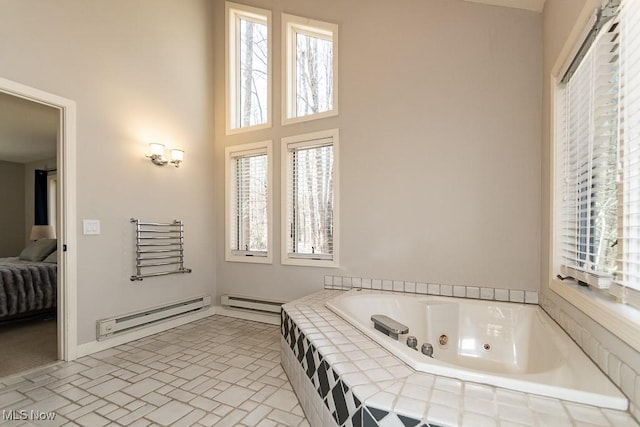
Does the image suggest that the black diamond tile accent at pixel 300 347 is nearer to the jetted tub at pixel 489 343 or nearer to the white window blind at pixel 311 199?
the jetted tub at pixel 489 343

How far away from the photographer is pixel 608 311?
1.16 m

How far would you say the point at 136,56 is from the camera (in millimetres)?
2889

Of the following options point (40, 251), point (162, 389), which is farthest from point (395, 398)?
point (40, 251)

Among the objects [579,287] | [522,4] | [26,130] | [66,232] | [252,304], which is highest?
[522,4]

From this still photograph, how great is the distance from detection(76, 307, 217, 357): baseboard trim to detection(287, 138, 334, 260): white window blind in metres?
1.32

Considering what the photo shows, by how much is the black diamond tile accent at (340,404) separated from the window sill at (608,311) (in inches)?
39.1

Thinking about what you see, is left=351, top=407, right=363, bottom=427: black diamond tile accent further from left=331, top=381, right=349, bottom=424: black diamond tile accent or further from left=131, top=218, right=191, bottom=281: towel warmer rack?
left=131, top=218, right=191, bottom=281: towel warmer rack

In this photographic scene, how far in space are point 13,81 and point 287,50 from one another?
2290mm

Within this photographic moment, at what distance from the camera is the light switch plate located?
2475 millimetres

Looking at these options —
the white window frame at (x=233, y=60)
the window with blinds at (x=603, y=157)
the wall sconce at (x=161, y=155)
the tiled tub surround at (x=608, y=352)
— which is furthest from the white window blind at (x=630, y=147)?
the wall sconce at (x=161, y=155)

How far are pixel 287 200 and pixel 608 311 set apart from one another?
262 cm

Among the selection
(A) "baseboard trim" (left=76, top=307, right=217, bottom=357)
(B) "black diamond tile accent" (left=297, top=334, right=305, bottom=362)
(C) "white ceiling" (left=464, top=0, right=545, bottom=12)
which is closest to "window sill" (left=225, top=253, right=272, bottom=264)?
(A) "baseboard trim" (left=76, top=307, right=217, bottom=357)

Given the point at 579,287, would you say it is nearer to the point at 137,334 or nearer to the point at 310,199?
the point at 310,199

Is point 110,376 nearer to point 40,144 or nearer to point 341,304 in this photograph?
point 341,304
